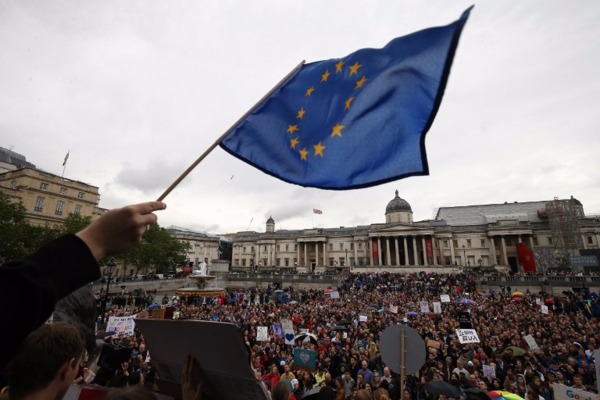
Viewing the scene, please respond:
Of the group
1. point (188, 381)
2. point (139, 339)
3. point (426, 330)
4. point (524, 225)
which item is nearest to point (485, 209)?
point (524, 225)

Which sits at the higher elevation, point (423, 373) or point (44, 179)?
point (44, 179)

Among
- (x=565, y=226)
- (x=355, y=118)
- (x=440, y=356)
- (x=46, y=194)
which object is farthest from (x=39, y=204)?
(x=565, y=226)

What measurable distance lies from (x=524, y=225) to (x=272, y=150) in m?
84.1

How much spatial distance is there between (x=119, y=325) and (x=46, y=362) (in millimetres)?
12577

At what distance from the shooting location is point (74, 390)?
8.29 feet

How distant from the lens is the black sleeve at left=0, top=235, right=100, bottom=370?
103 centimetres

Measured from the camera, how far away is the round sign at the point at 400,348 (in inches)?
223

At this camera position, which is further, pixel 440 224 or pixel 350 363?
pixel 440 224

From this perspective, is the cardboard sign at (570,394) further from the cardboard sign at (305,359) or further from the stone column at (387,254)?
the stone column at (387,254)

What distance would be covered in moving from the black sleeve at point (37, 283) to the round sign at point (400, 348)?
5.70 meters

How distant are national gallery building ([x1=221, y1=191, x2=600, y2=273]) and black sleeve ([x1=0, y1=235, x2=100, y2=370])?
66.1 m

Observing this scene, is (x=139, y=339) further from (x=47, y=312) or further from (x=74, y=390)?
(x=47, y=312)

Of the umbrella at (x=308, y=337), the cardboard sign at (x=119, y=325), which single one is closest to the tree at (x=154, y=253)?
the cardboard sign at (x=119, y=325)

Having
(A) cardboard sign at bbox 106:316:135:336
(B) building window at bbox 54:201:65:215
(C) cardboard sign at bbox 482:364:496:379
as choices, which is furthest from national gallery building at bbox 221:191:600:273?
(A) cardboard sign at bbox 106:316:135:336
